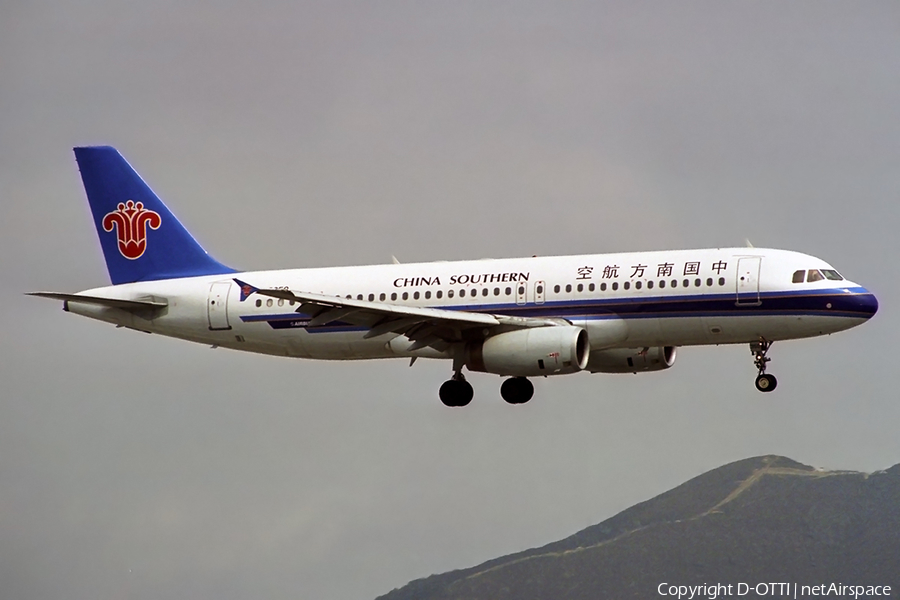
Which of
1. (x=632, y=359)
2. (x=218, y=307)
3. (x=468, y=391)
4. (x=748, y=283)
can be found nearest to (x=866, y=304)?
(x=748, y=283)

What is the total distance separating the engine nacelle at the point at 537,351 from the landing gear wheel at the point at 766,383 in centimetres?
593

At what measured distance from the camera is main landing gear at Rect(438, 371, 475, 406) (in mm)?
53594

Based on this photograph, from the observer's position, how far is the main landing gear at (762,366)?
1982 inches

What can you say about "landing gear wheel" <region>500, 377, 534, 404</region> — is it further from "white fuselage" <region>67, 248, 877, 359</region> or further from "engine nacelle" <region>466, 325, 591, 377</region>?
"engine nacelle" <region>466, 325, 591, 377</region>

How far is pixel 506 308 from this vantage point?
51219mm

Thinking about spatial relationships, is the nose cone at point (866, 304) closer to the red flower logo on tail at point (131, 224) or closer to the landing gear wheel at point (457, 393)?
the landing gear wheel at point (457, 393)

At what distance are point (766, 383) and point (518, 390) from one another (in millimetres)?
9127

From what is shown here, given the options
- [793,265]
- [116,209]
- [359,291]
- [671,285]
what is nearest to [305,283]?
[359,291]

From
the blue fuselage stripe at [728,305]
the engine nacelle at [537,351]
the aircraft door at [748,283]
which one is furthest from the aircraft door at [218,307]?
the aircraft door at [748,283]

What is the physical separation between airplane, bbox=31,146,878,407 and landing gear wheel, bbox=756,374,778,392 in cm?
5

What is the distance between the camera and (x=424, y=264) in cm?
5444

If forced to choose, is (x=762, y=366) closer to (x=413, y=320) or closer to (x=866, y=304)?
(x=866, y=304)

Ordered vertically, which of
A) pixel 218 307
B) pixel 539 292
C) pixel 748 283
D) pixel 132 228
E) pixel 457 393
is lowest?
pixel 457 393

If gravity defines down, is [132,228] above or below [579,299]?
above
